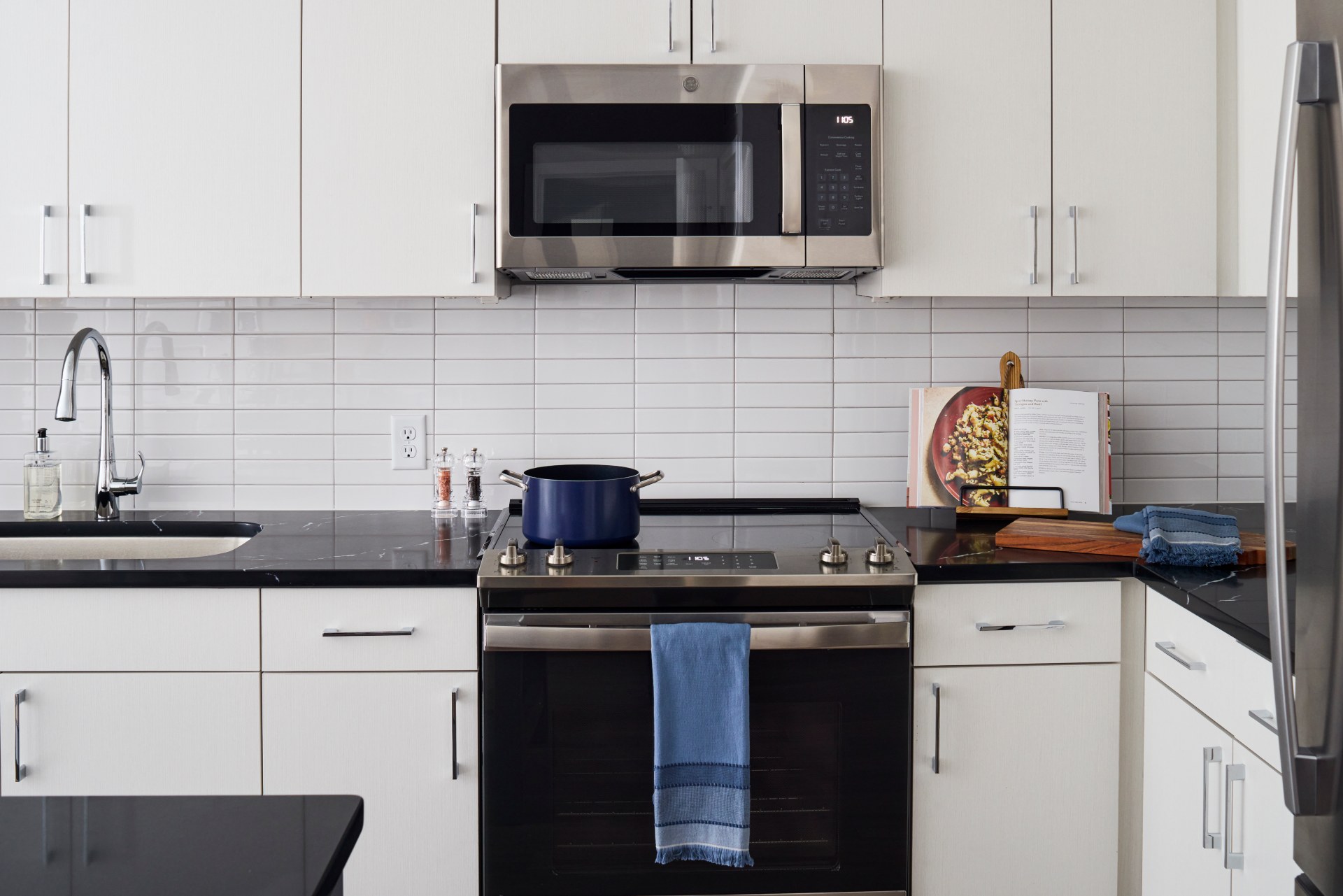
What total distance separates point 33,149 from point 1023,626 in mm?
2099

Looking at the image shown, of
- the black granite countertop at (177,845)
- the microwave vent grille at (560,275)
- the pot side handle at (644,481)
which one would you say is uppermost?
the microwave vent grille at (560,275)

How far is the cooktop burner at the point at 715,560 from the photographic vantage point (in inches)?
69.0

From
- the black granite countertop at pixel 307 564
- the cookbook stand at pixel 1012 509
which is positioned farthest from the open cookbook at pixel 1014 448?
the black granite countertop at pixel 307 564

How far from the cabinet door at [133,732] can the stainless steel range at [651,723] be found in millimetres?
449

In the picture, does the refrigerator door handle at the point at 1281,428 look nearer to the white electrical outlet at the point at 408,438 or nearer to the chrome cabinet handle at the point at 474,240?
the chrome cabinet handle at the point at 474,240

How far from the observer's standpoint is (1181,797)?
64.5 inches

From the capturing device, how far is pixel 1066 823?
185 centimetres

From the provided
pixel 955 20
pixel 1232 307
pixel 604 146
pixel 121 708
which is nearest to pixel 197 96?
pixel 604 146

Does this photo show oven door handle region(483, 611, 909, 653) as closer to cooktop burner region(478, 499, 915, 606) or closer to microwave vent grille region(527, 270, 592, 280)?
cooktop burner region(478, 499, 915, 606)

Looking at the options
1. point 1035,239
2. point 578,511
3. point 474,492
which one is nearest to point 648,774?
point 578,511

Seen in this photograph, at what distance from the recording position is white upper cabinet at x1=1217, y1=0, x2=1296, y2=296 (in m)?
1.88

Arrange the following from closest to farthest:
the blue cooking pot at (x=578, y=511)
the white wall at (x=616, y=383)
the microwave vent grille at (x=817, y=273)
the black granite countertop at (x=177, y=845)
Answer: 1. the black granite countertop at (x=177, y=845)
2. the blue cooking pot at (x=578, y=511)
3. the microwave vent grille at (x=817, y=273)
4. the white wall at (x=616, y=383)

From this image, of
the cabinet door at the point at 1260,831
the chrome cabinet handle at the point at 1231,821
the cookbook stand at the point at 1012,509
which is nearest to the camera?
the cabinet door at the point at 1260,831

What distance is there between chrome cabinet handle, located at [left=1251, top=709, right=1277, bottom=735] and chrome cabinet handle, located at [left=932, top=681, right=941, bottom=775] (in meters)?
0.54
